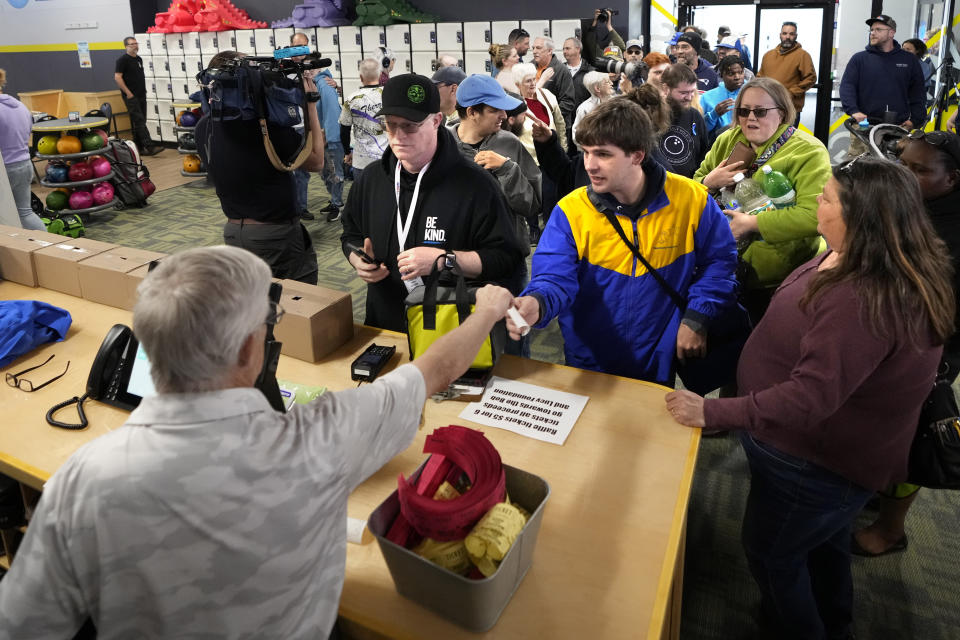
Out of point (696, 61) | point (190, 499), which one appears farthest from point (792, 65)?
point (190, 499)

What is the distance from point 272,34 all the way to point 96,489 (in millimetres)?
10080

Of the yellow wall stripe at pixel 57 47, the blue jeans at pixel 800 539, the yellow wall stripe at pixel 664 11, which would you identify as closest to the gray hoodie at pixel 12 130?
the blue jeans at pixel 800 539

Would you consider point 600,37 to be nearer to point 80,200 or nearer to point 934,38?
point 934,38

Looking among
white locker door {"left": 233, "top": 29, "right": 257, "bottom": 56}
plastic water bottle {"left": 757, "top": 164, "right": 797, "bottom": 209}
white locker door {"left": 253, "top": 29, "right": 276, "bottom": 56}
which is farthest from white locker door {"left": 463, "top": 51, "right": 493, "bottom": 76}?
plastic water bottle {"left": 757, "top": 164, "right": 797, "bottom": 209}

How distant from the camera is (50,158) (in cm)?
679

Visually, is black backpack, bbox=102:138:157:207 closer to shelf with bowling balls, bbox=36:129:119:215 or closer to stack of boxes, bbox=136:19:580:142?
shelf with bowling balls, bbox=36:129:119:215

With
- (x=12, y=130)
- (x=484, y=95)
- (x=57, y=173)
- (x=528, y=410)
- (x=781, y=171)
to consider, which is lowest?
(x=528, y=410)

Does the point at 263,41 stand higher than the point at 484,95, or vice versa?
the point at 263,41

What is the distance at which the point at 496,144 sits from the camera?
3.37m

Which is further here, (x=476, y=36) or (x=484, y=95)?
(x=476, y=36)

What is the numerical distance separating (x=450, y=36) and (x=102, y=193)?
181 inches

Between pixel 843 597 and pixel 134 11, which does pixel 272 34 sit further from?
pixel 843 597

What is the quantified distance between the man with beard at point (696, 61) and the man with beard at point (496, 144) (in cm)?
279

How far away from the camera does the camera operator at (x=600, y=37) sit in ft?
24.7
